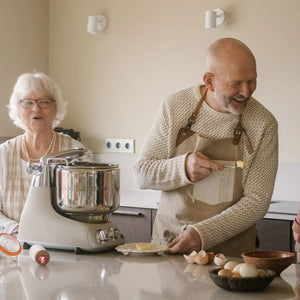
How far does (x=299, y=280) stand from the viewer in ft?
6.27

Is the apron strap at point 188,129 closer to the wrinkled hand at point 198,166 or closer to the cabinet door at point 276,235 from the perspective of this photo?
the wrinkled hand at point 198,166

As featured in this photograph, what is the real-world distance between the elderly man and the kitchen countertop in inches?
12.5

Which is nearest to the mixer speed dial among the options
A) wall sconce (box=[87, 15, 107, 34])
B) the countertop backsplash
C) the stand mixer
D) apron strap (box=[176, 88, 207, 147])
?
the stand mixer

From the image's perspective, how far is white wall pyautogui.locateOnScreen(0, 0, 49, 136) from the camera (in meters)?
4.71

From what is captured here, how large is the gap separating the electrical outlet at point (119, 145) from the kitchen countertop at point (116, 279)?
8.08 ft

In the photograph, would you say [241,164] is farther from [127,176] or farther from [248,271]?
[127,176]

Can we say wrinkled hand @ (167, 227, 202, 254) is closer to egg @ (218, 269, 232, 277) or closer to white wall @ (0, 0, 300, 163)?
egg @ (218, 269, 232, 277)

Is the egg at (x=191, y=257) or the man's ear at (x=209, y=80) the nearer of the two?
the egg at (x=191, y=257)

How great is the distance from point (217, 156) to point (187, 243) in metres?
0.41

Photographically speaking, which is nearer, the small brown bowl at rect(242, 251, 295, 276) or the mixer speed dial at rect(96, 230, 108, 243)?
the small brown bowl at rect(242, 251, 295, 276)

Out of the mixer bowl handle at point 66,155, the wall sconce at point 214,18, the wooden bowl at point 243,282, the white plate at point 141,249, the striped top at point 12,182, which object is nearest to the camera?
the wooden bowl at point 243,282

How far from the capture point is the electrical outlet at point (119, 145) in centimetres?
472

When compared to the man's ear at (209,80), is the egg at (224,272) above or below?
below

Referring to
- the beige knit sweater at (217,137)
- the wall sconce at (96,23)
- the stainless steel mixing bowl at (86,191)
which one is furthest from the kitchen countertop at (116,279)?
the wall sconce at (96,23)
